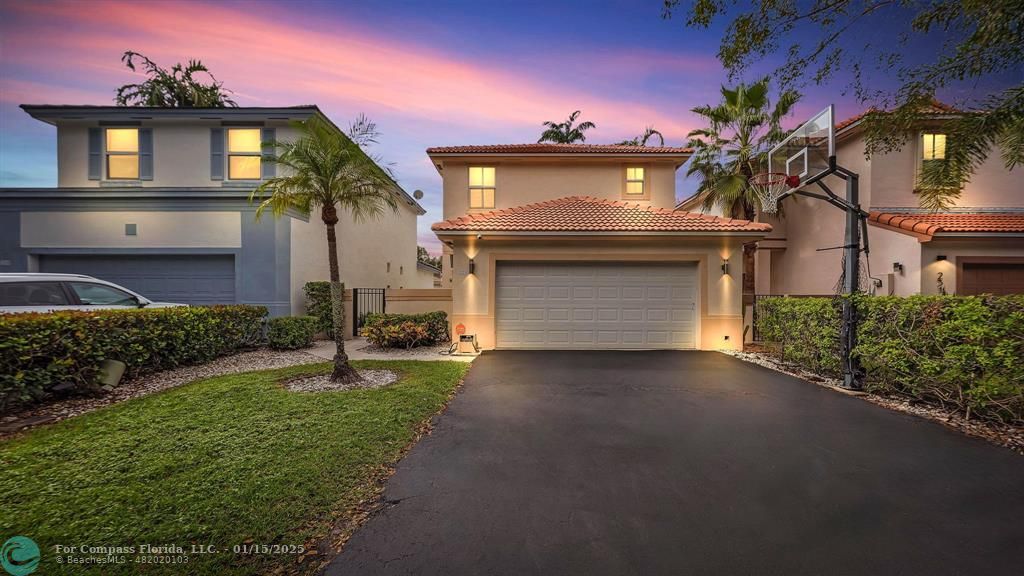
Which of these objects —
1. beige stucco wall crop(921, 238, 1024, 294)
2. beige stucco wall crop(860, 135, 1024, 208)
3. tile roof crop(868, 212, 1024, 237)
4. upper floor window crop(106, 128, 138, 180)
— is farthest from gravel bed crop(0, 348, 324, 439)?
beige stucco wall crop(860, 135, 1024, 208)

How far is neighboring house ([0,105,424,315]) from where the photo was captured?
35.9ft

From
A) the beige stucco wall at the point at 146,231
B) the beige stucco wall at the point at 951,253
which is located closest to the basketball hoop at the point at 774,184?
the beige stucco wall at the point at 951,253

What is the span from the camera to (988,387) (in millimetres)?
4684

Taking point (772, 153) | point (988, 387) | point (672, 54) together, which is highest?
point (672, 54)

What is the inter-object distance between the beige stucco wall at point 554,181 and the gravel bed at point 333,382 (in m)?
7.56

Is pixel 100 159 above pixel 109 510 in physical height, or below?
above

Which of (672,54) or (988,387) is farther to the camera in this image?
(672,54)

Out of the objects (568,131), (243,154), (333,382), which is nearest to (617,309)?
(333,382)

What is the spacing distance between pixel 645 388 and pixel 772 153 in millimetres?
6361

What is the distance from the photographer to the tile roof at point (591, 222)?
979cm

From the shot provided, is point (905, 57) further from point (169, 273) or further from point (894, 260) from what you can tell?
point (169, 273)

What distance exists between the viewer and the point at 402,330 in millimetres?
10352

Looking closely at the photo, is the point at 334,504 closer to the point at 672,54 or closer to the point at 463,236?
the point at 463,236

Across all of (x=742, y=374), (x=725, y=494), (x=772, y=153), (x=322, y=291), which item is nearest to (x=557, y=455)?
(x=725, y=494)
